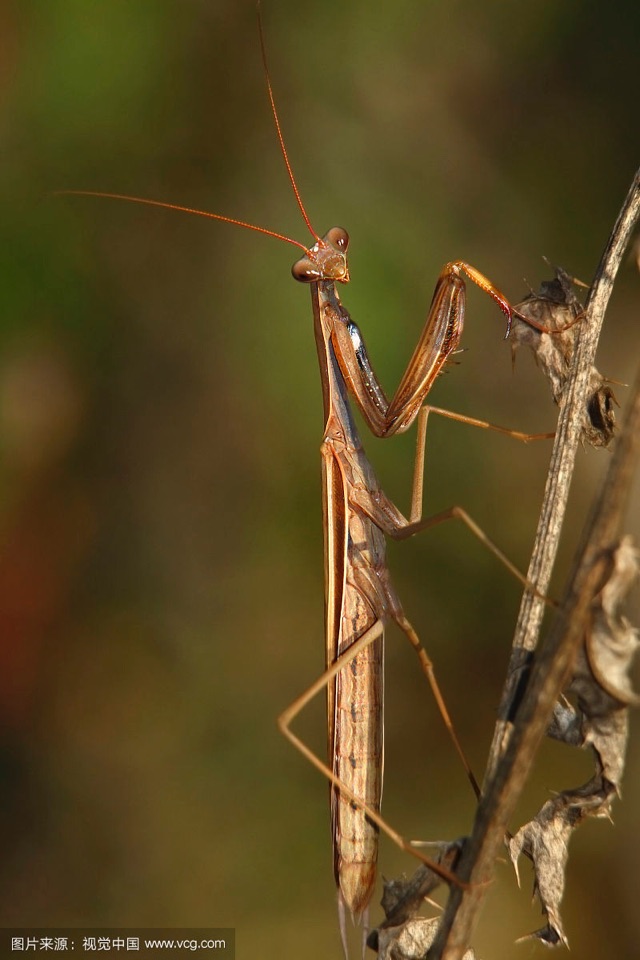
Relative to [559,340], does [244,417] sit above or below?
below

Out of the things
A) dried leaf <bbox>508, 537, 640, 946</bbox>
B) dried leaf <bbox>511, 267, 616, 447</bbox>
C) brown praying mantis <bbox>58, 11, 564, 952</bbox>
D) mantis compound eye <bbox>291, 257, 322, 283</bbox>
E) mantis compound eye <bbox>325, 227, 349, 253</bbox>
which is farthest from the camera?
mantis compound eye <bbox>325, 227, 349, 253</bbox>

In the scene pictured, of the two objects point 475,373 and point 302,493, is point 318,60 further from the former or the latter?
point 302,493

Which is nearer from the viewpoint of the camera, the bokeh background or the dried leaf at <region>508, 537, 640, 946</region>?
the dried leaf at <region>508, 537, 640, 946</region>

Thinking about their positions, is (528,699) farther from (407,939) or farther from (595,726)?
(407,939)

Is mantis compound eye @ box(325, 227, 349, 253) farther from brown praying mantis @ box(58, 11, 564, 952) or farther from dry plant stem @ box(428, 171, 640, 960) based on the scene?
dry plant stem @ box(428, 171, 640, 960)

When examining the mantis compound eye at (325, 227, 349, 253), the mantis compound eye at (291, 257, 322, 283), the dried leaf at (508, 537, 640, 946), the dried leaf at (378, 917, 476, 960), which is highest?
the mantis compound eye at (325, 227, 349, 253)

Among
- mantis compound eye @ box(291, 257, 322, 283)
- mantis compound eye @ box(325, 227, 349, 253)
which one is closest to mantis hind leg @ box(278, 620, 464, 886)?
Answer: mantis compound eye @ box(291, 257, 322, 283)

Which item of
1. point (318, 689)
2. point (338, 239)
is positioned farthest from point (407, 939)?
point (338, 239)
